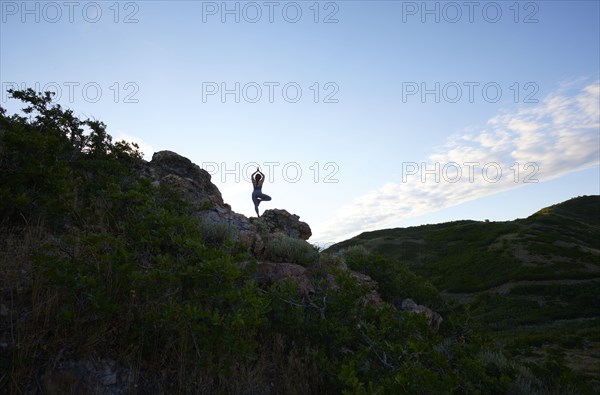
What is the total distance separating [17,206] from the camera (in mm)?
5750

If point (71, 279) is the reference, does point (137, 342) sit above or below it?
below

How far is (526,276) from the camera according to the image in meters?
27.8

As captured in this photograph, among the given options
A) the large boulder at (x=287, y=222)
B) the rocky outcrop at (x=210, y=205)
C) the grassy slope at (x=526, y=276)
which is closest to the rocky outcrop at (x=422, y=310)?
the grassy slope at (x=526, y=276)

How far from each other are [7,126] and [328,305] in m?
6.56

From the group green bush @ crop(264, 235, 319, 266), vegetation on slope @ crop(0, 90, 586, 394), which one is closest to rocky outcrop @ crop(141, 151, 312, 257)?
green bush @ crop(264, 235, 319, 266)

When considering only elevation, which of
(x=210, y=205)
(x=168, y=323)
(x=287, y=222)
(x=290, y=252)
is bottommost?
(x=168, y=323)

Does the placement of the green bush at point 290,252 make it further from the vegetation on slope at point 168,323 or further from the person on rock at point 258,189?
the person on rock at point 258,189

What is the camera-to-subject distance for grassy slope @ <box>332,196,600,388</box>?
14.9m

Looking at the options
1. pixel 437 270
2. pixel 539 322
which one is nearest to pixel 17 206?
pixel 539 322

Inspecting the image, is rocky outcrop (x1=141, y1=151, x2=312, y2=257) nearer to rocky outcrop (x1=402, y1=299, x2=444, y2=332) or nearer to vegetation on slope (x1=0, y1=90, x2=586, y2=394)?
vegetation on slope (x1=0, y1=90, x2=586, y2=394)

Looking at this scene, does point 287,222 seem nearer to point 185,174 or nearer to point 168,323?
point 185,174

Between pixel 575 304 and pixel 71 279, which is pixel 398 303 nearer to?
pixel 71 279

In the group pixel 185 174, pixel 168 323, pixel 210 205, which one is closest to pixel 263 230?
pixel 210 205

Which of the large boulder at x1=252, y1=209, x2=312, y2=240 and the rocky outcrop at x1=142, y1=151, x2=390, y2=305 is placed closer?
the rocky outcrop at x1=142, y1=151, x2=390, y2=305
